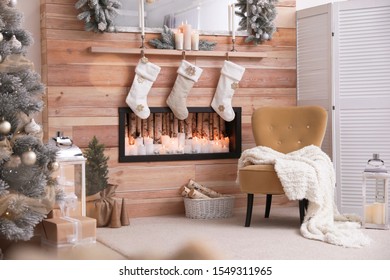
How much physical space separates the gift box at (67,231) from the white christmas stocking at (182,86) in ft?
5.12

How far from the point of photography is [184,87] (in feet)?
17.0

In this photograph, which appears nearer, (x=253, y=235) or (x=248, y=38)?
(x=253, y=235)

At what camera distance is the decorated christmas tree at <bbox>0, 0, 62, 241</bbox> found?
3.25m

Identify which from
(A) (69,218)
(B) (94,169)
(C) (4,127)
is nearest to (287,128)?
(B) (94,169)

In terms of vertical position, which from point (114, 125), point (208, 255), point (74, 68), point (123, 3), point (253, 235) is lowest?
point (253, 235)

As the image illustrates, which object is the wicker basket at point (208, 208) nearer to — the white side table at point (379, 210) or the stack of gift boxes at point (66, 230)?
the white side table at point (379, 210)

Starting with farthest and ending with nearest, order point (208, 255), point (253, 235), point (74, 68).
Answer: point (74, 68)
point (253, 235)
point (208, 255)

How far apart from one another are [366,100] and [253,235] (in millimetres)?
1588

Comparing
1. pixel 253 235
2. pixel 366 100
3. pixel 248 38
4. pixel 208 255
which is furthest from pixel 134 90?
pixel 208 255

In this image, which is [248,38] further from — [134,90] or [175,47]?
[134,90]

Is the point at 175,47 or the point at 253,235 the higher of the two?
the point at 175,47

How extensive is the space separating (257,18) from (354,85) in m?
1.00

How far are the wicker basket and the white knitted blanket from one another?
58 centimetres

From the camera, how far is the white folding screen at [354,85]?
511 cm
